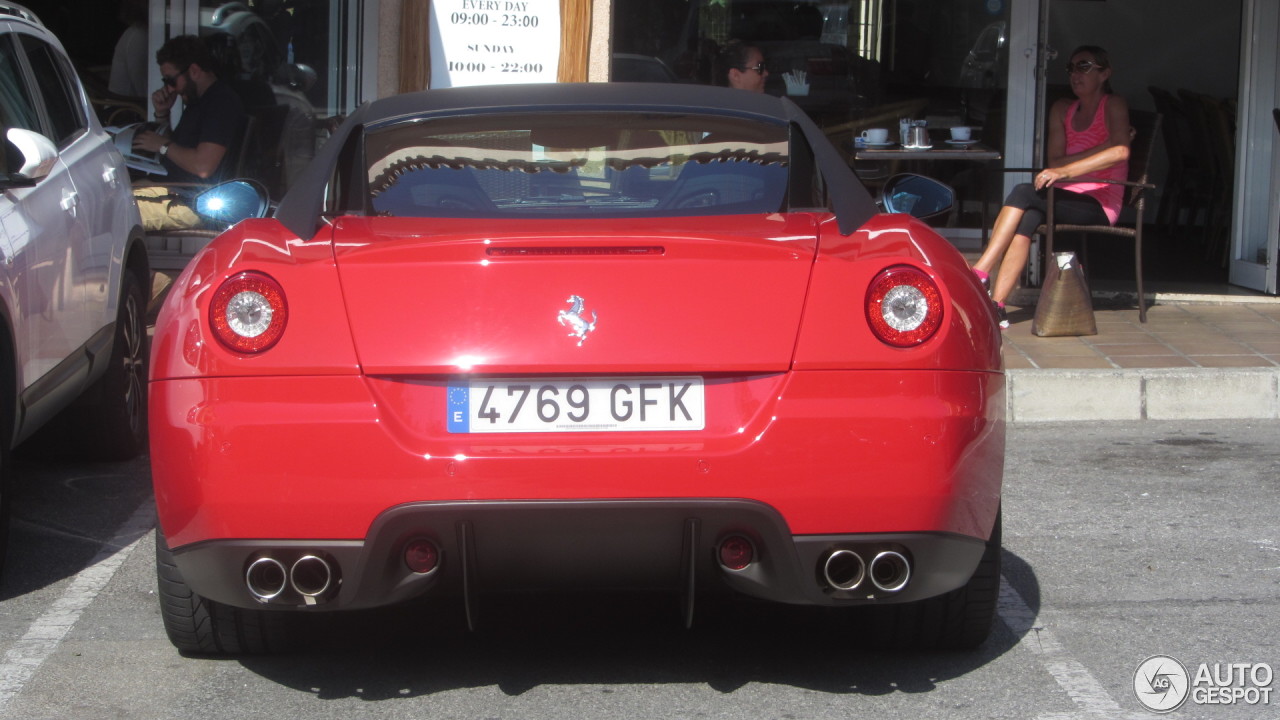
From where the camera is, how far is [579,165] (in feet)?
12.6

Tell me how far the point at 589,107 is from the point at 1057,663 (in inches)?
69.4

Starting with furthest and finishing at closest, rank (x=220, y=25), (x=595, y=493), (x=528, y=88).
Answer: (x=220, y=25)
(x=528, y=88)
(x=595, y=493)

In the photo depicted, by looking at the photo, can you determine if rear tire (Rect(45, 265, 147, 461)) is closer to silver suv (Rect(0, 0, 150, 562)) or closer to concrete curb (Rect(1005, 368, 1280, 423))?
silver suv (Rect(0, 0, 150, 562))

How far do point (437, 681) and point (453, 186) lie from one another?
3.82 feet

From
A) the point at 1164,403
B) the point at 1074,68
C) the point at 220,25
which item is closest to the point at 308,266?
the point at 1164,403

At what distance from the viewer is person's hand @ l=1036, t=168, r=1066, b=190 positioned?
829cm

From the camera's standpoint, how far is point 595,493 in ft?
9.76

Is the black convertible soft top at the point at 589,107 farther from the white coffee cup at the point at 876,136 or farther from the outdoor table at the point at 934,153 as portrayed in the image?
the white coffee cup at the point at 876,136

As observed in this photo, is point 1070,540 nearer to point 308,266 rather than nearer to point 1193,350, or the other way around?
point 308,266

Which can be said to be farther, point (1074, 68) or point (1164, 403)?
point (1074, 68)

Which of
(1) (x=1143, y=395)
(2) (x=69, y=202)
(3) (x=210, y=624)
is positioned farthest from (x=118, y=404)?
(1) (x=1143, y=395)

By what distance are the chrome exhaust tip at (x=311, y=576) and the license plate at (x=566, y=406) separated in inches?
15.2

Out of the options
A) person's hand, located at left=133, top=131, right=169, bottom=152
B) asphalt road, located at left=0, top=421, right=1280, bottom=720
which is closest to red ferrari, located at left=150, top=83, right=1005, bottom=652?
asphalt road, located at left=0, top=421, right=1280, bottom=720

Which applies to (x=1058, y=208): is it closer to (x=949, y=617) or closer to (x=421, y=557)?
(x=949, y=617)
